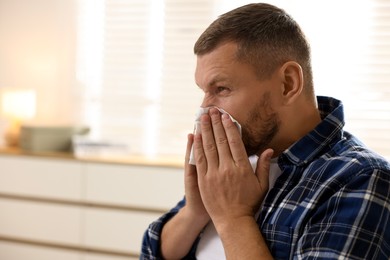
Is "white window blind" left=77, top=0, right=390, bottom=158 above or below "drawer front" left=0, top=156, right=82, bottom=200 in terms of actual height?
above

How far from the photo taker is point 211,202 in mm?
1315

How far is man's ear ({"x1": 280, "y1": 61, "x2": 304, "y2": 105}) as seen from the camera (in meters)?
1.37

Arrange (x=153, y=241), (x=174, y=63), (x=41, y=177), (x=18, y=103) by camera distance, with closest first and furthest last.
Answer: (x=153, y=241) → (x=41, y=177) → (x=174, y=63) → (x=18, y=103)

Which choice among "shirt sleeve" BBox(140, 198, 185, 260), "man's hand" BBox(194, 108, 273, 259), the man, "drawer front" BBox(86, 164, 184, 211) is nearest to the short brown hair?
the man

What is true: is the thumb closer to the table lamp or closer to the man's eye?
the man's eye

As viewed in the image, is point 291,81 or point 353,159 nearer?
point 353,159

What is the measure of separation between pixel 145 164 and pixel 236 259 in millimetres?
2244

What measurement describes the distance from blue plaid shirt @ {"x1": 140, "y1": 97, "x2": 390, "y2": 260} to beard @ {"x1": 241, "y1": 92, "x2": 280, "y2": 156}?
0.06 m

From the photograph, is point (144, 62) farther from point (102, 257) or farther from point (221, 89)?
point (221, 89)

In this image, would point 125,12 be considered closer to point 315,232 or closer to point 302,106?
point 302,106

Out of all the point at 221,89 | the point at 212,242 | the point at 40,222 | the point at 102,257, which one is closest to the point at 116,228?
the point at 102,257

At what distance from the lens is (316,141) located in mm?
1332

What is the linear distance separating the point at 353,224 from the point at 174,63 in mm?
2785

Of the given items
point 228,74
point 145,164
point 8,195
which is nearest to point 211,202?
point 228,74
